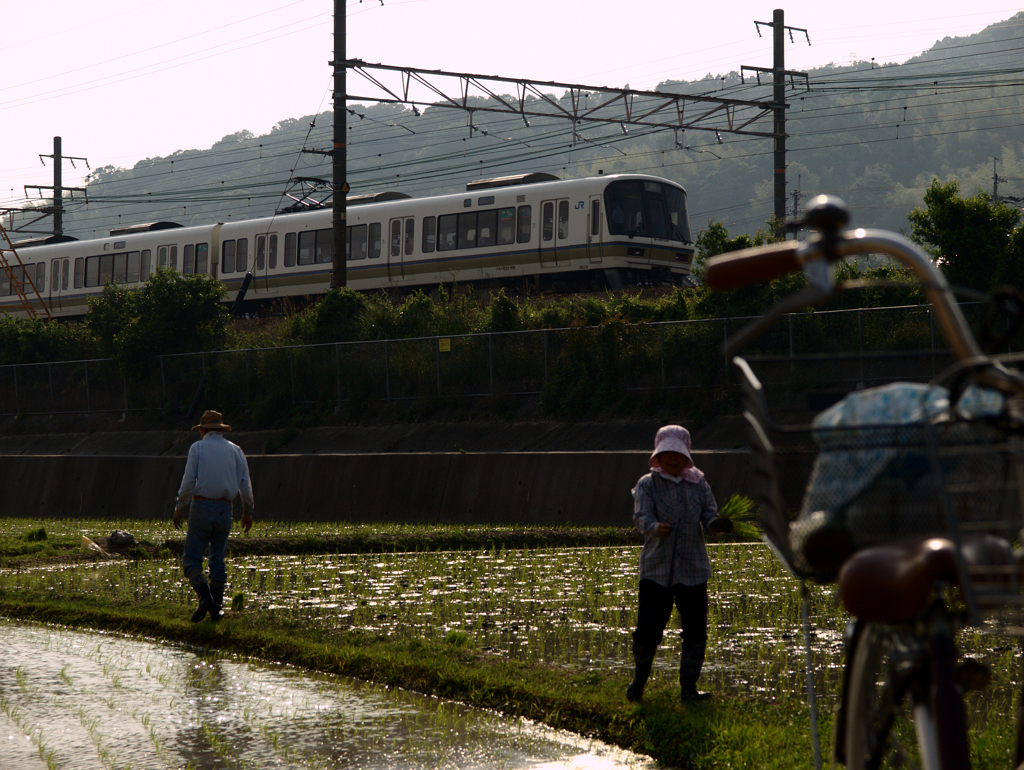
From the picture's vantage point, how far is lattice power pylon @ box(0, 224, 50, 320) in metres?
43.5

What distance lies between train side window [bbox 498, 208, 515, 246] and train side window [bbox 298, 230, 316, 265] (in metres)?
7.07

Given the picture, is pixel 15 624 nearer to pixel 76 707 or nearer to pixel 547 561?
pixel 76 707

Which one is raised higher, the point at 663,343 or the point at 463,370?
the point at 663,343

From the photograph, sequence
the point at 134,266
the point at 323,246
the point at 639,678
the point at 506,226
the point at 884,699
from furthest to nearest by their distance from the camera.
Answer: the point at 134,266
the point at 323,246
the point at 506,226
the point at 639,678
the point at 884,699

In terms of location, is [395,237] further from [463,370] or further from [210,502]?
[210,502]

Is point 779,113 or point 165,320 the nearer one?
point 779,113

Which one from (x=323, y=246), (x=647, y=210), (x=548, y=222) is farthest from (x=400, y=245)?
(x=647, y=210)

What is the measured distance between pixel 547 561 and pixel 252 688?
682 cm

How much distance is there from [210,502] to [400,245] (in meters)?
24.6

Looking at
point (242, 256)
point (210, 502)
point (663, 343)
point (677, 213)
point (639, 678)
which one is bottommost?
point (639, 678)

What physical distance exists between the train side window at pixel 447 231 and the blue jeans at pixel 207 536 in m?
23.1

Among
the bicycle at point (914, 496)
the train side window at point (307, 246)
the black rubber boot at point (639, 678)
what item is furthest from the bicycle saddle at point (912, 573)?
the train side window at point (307, 246)

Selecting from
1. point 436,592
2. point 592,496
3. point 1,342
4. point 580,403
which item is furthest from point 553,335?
point 1,342

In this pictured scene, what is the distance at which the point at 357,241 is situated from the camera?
35.3m
